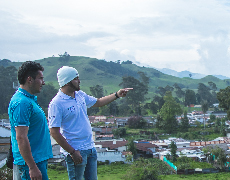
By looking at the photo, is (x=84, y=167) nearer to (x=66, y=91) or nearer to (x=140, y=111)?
(x=66, y=91)

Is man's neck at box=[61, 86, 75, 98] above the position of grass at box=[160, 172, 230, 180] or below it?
above

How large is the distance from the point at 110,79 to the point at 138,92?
157ft

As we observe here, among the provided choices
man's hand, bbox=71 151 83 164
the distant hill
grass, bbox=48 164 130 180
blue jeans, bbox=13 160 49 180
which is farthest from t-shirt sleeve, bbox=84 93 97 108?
the distant hill

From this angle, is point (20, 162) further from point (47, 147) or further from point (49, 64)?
point (49, 64)

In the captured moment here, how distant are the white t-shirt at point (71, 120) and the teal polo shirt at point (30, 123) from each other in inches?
8.1

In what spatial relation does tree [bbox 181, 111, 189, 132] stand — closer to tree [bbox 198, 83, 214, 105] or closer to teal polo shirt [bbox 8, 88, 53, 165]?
tree [bbox 198, 83, 214, 105]

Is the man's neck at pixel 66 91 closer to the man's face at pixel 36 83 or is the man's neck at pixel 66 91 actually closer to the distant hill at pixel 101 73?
the man's face at pixel 36 83

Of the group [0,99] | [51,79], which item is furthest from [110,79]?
[0,99]

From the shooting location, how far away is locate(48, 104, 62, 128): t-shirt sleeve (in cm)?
312

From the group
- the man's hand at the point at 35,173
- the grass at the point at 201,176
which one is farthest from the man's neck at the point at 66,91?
the grass at the point at 201,176

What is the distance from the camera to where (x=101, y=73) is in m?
107

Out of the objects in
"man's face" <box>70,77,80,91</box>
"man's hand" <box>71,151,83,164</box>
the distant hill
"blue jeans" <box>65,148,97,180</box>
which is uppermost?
the distant hill

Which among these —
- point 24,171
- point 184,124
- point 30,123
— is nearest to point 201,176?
point 24,171

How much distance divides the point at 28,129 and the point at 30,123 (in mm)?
68
